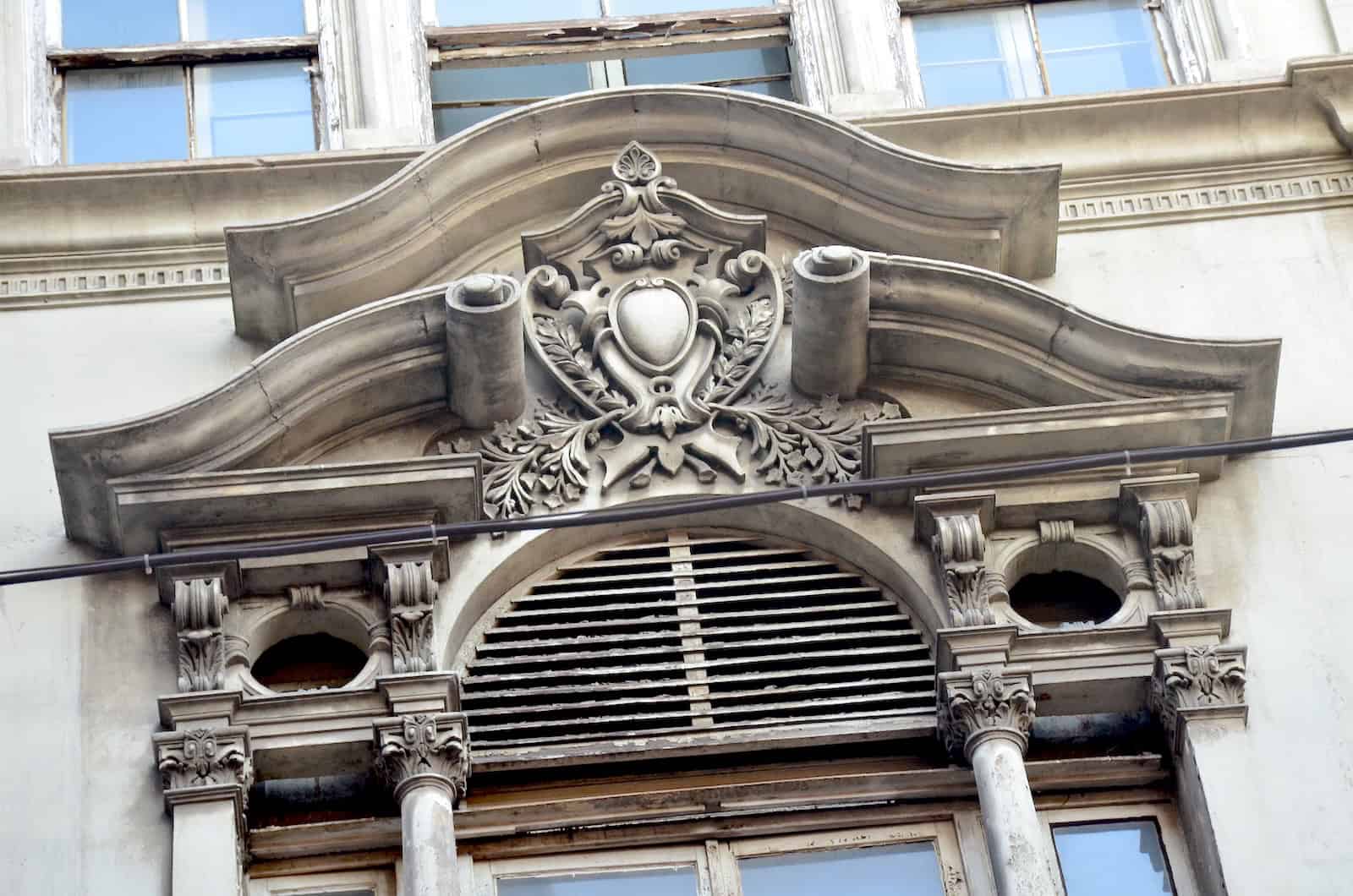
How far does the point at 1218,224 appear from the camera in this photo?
522 inches

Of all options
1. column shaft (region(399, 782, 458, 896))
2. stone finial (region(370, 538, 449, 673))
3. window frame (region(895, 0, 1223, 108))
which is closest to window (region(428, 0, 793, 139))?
window frame (region(895, 0, 1223, 108))

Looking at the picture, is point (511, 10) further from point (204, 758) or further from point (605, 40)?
point (204, 758)

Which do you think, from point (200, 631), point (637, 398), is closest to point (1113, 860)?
point (637, 398)

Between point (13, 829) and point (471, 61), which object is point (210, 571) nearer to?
point (13, 829)

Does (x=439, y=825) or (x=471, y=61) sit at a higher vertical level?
(x=471, y=61)

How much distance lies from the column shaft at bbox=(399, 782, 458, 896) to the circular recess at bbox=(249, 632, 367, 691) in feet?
2.75

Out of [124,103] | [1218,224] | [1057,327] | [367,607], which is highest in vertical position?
[124,103]

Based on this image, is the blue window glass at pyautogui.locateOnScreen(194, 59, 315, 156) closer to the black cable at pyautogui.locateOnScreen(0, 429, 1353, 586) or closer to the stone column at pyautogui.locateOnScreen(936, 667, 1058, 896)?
the black cable at pyautogui.locateOnScreen(0, 429, 1353, 586)

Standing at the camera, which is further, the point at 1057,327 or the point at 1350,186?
the point at 1350,186

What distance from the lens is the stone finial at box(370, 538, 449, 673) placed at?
11.4 meters

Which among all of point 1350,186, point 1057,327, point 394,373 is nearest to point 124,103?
point 394,373

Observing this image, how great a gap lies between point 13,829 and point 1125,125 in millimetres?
5772

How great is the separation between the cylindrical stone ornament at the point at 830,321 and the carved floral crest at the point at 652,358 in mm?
111

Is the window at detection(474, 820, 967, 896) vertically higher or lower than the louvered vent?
lower
